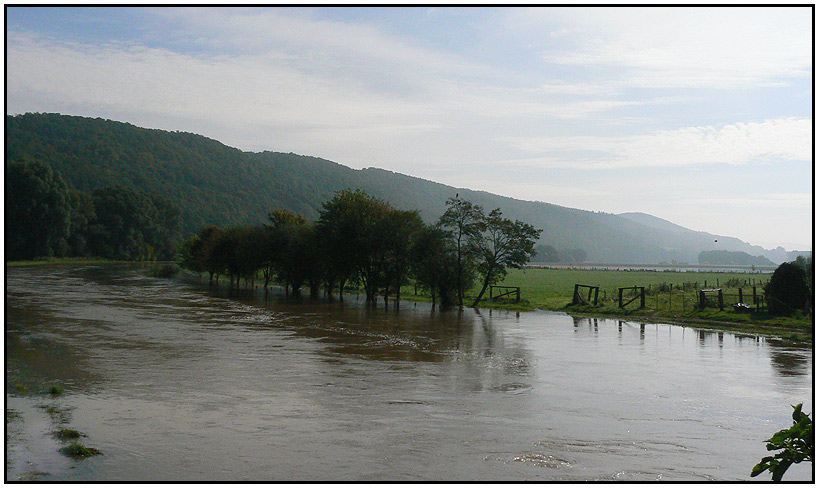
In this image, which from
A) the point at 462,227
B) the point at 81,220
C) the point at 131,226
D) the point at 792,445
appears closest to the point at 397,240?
the point at 462,227

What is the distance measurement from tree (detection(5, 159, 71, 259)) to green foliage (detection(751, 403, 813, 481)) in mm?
127397

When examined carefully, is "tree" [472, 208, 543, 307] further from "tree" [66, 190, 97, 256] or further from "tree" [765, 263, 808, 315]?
"tree" [66, 190, 97, 256]

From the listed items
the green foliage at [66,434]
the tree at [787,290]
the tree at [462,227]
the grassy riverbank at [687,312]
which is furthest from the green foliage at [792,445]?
the tree at [462,227]

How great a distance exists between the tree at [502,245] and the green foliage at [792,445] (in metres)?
44.8

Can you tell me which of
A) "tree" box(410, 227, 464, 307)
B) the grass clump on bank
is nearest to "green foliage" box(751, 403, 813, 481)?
the grass clump on bank

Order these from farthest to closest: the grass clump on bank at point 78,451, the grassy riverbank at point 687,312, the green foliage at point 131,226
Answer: the green foliage at point 131,226 → the grassy riverbank at point 687,312 → the grass clump on bank at point 78,451

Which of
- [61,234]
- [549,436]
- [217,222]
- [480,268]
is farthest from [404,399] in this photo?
[217,222]

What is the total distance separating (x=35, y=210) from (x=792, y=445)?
13702 centimetres

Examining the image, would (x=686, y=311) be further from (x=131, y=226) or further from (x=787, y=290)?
(x=131, y=226)

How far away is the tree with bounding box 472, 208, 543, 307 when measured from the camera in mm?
49969

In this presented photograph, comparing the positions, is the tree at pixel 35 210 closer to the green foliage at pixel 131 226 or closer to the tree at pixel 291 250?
the green foliage at pixel 131 226

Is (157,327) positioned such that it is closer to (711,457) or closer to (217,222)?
(711,457)

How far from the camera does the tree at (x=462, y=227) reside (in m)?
50.4

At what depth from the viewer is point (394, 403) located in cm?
1602
